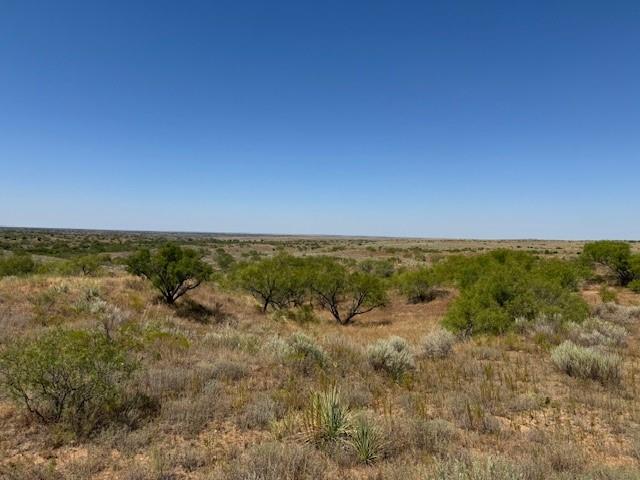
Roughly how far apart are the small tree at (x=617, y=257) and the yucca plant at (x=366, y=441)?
108ft

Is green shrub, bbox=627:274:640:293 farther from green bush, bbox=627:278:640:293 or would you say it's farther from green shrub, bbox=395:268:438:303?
green shrub, bbox=395:268:438:303

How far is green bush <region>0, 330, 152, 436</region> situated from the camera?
208 inches

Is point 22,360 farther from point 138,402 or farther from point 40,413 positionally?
point 138,402

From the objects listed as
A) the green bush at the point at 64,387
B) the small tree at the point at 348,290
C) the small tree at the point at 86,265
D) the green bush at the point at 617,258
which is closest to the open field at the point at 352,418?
the green bush at the point at 64,387

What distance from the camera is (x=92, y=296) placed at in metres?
17.5

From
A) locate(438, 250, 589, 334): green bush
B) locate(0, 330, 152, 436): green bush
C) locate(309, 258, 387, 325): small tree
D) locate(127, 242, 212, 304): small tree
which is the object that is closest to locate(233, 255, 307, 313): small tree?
locate(309, 258, 387, 325): small tree

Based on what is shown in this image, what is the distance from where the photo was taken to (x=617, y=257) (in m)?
29.8

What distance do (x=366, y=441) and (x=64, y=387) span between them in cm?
418

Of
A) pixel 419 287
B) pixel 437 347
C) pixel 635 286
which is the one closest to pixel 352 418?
pixel 437 347

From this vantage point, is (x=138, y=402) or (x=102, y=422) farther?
(x=138, y=402)

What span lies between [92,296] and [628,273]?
3595 cm

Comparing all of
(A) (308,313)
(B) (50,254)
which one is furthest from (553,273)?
(B) (50,254)

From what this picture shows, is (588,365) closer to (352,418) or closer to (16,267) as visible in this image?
(352,418)

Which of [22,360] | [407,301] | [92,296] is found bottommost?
[407,301]
